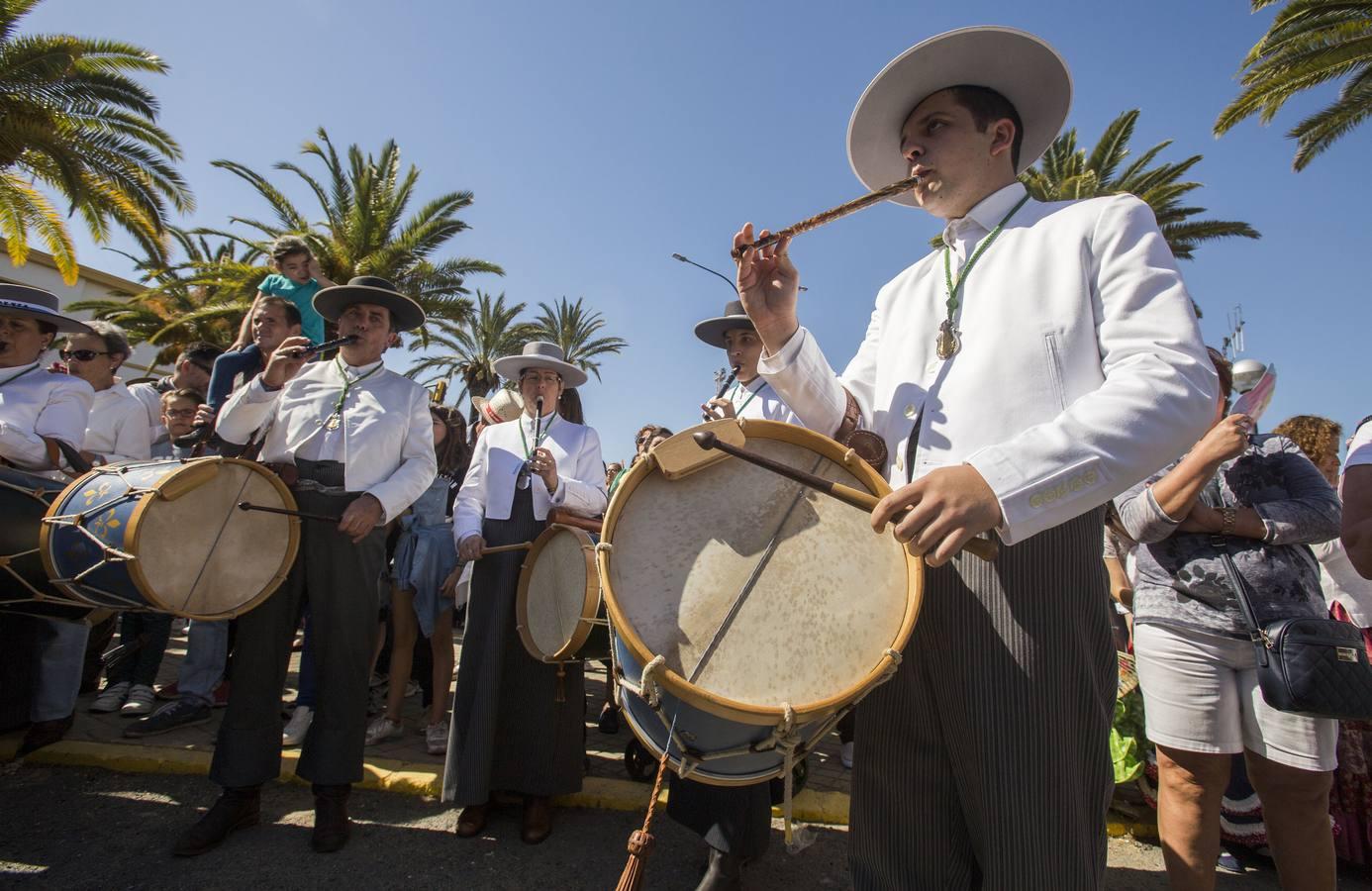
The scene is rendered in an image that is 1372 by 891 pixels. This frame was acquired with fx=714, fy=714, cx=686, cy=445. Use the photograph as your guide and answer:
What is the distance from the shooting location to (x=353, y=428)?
11.3 ft

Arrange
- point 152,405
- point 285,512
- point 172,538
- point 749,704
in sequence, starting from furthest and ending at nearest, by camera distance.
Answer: point 152,405 → point 285,512 → point 172,538 → point 749,704

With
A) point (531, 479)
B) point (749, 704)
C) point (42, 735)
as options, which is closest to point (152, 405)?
point (42, 735)

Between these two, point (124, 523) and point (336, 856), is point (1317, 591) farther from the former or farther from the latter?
point (124, 523)

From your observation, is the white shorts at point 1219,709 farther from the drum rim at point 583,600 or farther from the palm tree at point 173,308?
the palm tree at point 173,308

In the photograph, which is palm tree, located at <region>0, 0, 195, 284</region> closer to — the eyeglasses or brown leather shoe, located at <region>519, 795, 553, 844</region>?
the eyeglasses

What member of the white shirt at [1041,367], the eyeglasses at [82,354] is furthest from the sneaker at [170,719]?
the white shirt at [1041,367]

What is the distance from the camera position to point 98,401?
5090 mm

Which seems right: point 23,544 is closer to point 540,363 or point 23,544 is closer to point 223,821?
point 223,821

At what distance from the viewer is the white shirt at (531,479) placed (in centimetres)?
380

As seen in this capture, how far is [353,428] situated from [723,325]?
2109 mm

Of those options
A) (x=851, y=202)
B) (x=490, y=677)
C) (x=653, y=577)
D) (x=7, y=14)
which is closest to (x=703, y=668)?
(x=653, y=577)

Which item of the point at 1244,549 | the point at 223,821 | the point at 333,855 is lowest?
the point at 333,855

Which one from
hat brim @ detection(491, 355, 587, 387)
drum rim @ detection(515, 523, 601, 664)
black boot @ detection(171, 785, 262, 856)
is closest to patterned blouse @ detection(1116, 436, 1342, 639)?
drum rim @ detection(515, 523, 601, 664)

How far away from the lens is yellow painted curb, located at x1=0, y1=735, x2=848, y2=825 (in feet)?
12.0
